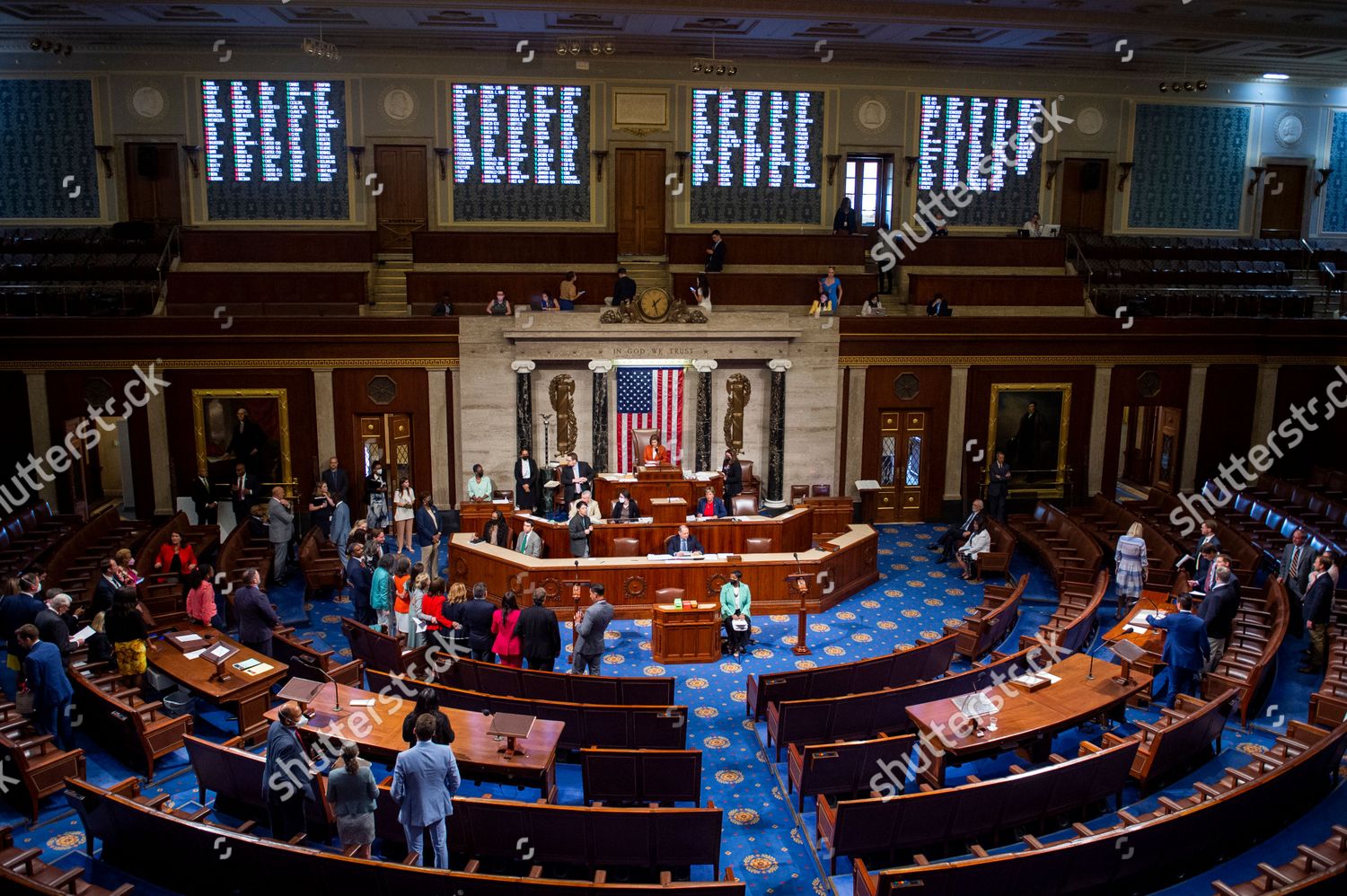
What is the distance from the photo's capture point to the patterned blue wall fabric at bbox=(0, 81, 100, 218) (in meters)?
20.9

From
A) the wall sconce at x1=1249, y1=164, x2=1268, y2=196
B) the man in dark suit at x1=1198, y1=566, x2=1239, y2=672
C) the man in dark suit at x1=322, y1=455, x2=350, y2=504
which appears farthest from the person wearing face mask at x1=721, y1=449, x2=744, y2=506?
the wall sconce at x1=1249, y1=164, x2=1268, y2=196

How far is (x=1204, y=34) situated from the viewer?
1962cm

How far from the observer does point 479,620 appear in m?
11.2

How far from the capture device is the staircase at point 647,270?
20.9m

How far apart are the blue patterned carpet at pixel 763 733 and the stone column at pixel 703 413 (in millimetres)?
3815

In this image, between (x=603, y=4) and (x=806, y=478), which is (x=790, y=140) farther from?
(x=806, y=478)

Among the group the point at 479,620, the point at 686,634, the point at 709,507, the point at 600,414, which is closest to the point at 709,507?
the point at 709,507

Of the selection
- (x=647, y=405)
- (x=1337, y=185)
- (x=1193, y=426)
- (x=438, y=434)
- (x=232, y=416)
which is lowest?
(x=438, y=434)

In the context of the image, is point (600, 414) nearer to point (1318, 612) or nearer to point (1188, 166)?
point (1318, 612)

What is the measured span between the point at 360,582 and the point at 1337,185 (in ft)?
77.3

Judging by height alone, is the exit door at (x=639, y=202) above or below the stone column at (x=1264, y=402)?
above

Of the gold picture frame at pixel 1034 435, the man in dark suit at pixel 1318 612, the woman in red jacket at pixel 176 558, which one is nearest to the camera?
the man in dark suit at pixel 1318 612

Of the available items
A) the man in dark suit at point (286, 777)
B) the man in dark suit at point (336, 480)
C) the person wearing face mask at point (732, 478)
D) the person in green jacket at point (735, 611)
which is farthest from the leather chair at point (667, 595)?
the man in dark suit at point (286, 777)

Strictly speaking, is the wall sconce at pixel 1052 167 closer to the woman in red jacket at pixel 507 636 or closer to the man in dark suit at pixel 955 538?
the man in dark suit at pixel 955 538
